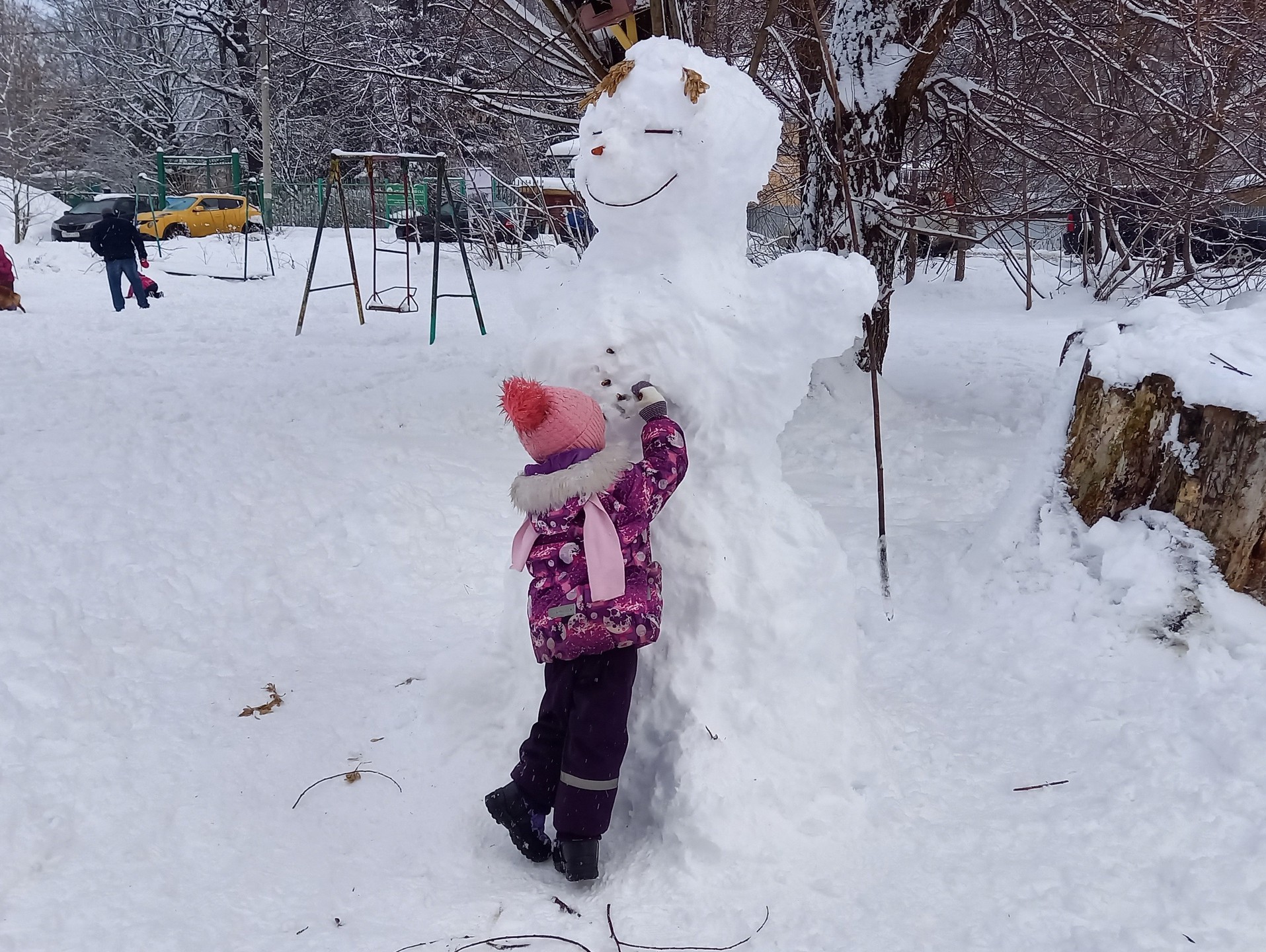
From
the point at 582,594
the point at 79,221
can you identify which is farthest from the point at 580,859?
the point at 79,221

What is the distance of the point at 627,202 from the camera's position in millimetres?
2781

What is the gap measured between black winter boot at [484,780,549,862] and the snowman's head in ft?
5.53

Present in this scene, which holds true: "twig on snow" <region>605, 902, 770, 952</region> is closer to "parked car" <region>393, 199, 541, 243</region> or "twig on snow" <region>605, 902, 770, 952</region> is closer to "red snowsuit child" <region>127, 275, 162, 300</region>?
"parked car" <region>393, 199, 541, 243</region>

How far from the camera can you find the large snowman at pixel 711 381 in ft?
8.73

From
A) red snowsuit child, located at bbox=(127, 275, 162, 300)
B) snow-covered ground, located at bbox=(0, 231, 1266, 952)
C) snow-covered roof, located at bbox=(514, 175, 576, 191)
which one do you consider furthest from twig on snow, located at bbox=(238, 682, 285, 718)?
red snowsuit child, located at bbox=(127, 275, 162, 300)

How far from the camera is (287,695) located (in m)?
3.34

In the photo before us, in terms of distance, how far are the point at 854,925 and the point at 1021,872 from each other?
1.49ft

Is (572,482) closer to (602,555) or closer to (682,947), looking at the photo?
(602,555)

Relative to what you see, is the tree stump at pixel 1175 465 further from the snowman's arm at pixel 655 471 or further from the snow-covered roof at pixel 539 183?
the snow-covered roof at pixel 539 183

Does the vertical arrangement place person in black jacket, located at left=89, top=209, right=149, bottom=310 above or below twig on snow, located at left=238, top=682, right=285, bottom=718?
above

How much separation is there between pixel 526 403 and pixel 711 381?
627 mm

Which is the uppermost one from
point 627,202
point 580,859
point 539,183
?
point 539,183

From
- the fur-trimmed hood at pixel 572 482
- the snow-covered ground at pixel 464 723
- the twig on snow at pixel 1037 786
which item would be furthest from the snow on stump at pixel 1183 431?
the fur-trimmed hood at pixel 572 482

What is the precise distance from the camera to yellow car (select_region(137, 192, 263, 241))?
63.0ft
